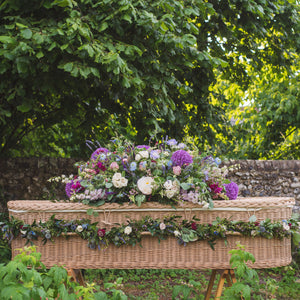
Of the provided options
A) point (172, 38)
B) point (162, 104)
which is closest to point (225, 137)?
point (162, 104)

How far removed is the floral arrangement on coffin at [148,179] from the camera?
225 cm

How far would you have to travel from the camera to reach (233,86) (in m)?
7.58

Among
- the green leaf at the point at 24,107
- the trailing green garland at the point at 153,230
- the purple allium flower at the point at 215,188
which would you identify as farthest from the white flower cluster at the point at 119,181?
the green leaf at the point at 24,107

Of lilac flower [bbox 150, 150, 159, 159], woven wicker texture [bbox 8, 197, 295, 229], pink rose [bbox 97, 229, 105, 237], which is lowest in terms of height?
pink rose [bbox 97, 229, 105, 237]

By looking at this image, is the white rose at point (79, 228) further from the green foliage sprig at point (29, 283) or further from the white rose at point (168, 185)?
the white rose at point (168, 185)

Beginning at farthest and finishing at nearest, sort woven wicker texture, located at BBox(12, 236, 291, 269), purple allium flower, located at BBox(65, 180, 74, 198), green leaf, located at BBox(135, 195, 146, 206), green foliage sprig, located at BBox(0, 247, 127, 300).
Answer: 1. purple allium flower, located at BBox(65, 180, 74, 198)
2. woven wicker texture, located at BBox(12, 236, 291, 269)
3. green leaf, located at BBox(135, 195, 146, 206)
4. green foliage sprig, located at BBox(0, 247, 127, 300)

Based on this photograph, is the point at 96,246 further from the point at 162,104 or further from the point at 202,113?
the point at 202,113

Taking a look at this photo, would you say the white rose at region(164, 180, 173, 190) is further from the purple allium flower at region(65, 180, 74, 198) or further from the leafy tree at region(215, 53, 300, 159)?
the leafy tree at region(215, 53, 300, 159)

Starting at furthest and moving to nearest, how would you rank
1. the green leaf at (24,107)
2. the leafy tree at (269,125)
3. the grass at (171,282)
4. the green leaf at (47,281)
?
1. the leafy tree at (269,125)
2. the grass at (171,282)
3. the green leaf at (24,107)
4. the green leaf at (47,281)

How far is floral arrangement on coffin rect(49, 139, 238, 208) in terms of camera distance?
2.25 metres

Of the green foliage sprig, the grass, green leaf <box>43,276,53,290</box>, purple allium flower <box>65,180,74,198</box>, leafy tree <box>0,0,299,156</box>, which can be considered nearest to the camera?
the green foliage sprig

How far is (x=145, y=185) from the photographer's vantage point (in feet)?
7.34

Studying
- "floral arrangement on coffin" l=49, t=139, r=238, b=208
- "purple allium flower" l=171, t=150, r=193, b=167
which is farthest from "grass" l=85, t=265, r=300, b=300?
"purple allium flower" l=171, t=150, r=193, b=167

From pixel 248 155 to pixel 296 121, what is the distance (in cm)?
118
